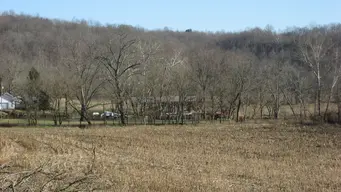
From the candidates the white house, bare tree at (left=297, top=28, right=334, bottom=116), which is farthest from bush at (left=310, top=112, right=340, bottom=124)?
the white house

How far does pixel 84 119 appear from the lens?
4984cm

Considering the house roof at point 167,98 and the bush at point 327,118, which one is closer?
the bush at point 327,118

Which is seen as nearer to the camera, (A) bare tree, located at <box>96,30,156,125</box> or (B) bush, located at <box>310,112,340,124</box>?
(B) bush, located at <box>310,112,340,124</box>

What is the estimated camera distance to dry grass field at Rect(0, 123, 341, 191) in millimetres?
9266

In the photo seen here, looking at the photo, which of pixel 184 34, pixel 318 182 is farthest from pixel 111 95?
pixel 184 34

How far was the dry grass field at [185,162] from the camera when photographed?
9266 millimetres

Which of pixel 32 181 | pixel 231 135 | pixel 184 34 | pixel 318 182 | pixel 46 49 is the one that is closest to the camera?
pixel 32 181

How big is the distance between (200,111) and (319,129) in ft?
68.2

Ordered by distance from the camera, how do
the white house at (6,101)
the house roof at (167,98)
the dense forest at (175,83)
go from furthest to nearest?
the white house at (6,101), the house roof at (167,98), the dense forest at (175,83)

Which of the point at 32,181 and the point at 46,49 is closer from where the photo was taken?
the point at 32,181

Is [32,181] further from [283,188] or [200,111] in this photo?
[200,111]

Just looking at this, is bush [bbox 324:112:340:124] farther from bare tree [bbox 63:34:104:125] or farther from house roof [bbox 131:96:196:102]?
bare tree [bbox 63:34:104:125]

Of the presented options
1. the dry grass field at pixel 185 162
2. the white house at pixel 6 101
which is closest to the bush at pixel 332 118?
the dry grass field at pixel 185 162

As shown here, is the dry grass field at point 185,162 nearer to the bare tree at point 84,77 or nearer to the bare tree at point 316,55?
the bare tree at point 316,55
